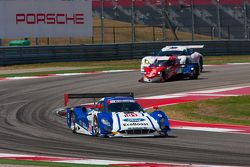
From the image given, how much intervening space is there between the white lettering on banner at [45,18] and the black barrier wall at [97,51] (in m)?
4.73

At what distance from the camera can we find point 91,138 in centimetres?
2000

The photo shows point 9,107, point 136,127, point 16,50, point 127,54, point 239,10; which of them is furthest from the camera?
point 239,10

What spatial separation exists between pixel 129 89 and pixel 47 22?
777 inches

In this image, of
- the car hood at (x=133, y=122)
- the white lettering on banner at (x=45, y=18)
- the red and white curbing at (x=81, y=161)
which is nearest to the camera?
the red and white curbing at (x=81, y=161)

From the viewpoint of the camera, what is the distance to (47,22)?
52406 millimetres

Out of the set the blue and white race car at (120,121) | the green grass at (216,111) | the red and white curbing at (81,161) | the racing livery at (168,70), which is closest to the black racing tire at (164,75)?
the racing livery at (168,70)

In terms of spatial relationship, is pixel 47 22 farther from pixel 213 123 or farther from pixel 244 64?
pixel 213 123

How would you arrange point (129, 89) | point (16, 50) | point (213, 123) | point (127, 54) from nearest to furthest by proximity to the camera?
1. point (213, 123)
2. point (129, 89)
3. point (16, 50)
4. point (127, 54)

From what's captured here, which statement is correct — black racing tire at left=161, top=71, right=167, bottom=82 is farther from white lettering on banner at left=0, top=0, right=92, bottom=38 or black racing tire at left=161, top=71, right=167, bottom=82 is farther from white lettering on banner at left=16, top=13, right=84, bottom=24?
white lettering on banner at left=16, top=13, right=84, bottom=24

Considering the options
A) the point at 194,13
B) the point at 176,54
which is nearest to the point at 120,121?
the point at 176,54

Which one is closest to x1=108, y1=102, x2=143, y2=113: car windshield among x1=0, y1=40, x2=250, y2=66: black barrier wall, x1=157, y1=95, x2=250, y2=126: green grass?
x1=157, y1=95, x2=250, y2=126: green grass

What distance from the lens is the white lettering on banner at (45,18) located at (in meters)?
50.8

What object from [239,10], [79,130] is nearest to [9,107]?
[79,130]

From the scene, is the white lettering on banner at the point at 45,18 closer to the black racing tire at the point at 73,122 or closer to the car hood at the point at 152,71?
the car hood at the point at 152,71
